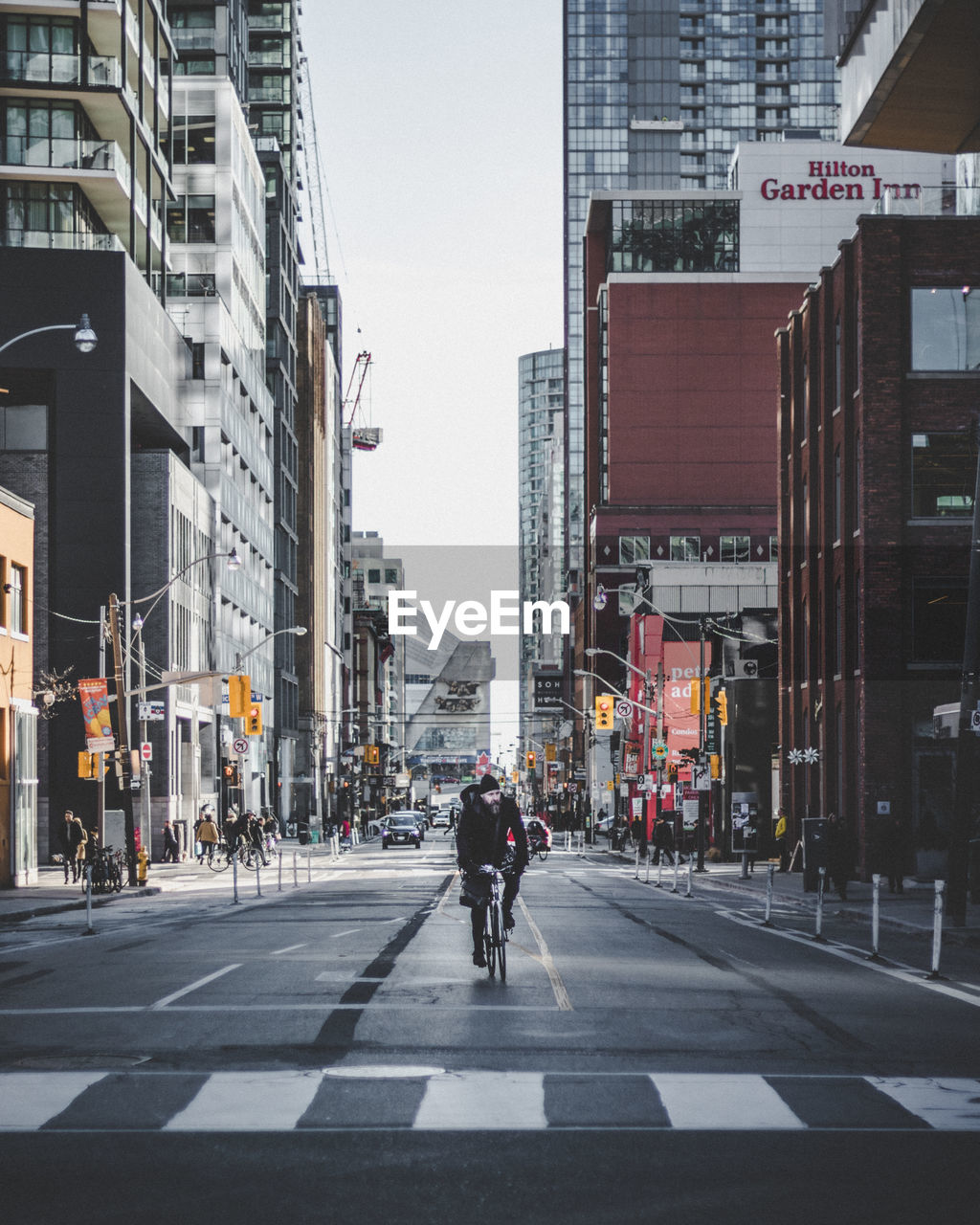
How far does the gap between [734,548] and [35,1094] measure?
4906 inches

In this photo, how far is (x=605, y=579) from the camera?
13988 cm

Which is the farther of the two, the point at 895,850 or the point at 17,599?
the point at 17,599

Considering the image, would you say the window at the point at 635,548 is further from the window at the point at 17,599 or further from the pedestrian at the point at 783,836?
the window at the point at 17,599

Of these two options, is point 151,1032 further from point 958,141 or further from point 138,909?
point 138,909

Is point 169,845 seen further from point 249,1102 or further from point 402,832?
point 249,1102

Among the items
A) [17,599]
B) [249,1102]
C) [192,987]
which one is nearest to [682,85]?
[17,599]

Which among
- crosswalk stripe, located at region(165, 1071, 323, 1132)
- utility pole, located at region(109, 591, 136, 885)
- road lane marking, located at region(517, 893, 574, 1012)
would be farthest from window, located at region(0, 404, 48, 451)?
crosswalk stripe, located at region(165, 1071, 323, 1132)

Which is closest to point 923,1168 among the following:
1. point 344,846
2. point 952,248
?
point 952,248

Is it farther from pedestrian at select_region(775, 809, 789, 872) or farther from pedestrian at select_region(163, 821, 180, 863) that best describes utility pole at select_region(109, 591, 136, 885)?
pedestrian at select_region(775, 809, 789, 872)

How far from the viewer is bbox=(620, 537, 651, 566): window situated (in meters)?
137

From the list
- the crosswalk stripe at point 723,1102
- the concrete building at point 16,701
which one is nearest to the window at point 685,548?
the concrete building at point 16,701

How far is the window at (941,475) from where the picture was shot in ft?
146

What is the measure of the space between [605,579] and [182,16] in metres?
58.2

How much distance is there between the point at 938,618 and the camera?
44625 millimetres
